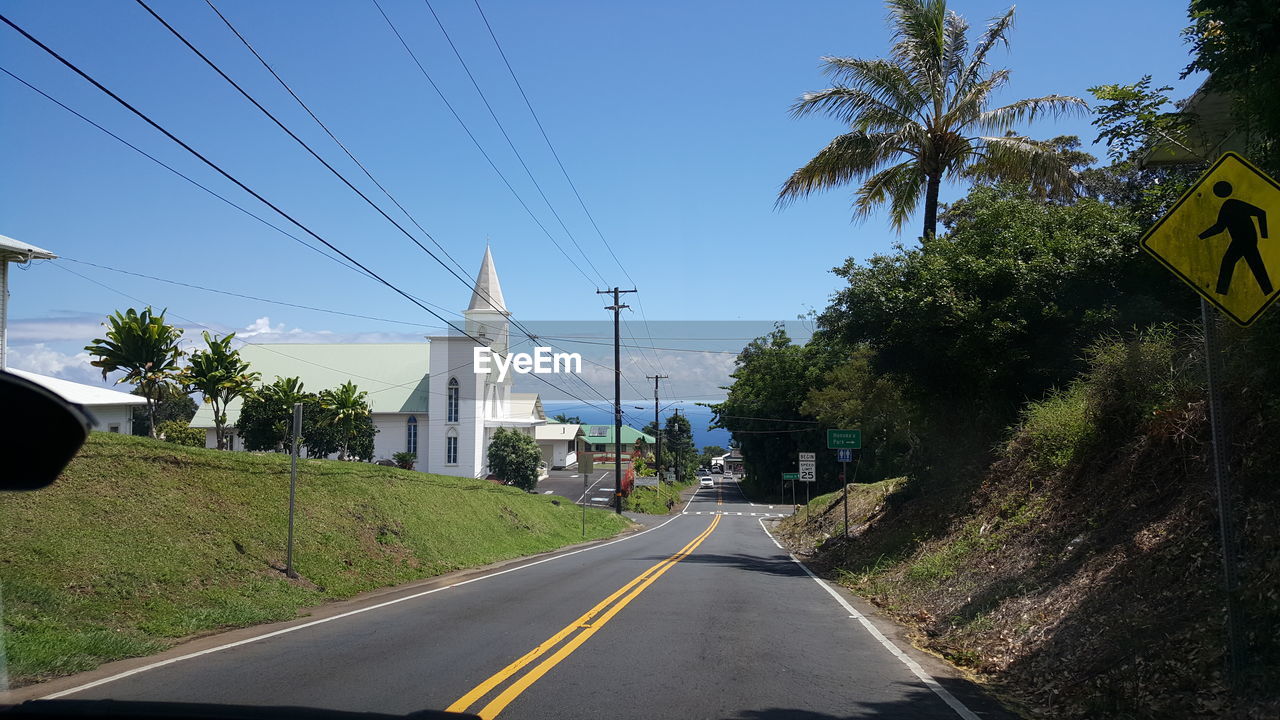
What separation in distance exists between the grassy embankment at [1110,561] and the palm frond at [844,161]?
748cm

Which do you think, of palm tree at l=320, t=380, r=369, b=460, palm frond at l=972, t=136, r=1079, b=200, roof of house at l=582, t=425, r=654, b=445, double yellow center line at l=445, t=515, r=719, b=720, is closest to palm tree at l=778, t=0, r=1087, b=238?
palm frond at l=972, t=136, r=1079, b=200

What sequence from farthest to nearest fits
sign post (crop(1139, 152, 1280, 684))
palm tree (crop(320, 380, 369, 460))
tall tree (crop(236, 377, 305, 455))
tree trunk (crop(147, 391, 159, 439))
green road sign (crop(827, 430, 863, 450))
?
palm tree (crop(320, 380, 369, 460)) < tall tree (crop(236, 377, 305, 455)) < tree trunk (crop(147, 391, 159, 439)) < green road sign (crop(827, 430, 863, 450)) < sign post (crop(1139, 152, 1280, 684))

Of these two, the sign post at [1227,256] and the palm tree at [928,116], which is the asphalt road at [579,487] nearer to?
the palm tree at [928,116]

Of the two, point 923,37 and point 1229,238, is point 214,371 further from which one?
point 1229,238

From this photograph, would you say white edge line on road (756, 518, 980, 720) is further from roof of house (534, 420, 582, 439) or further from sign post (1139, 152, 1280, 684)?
roof of house (534, 420, 582, 439)

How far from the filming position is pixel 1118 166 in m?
13.4

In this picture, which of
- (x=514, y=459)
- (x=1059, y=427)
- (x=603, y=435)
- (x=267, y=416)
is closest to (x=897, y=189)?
(x=1059, y=427)

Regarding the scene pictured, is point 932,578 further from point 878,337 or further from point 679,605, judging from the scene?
point 878,337

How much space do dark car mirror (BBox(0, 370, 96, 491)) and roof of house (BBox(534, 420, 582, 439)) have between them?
91502 millimetres

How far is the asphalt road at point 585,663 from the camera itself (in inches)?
263

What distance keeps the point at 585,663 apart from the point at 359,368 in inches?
2729

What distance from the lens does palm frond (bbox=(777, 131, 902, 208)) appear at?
2084cm

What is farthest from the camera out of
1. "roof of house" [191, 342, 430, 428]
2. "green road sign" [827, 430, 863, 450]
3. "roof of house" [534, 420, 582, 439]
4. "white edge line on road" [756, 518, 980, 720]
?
"roof of house" [534, 420, 582, 439]

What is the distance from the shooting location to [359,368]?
240 ft
